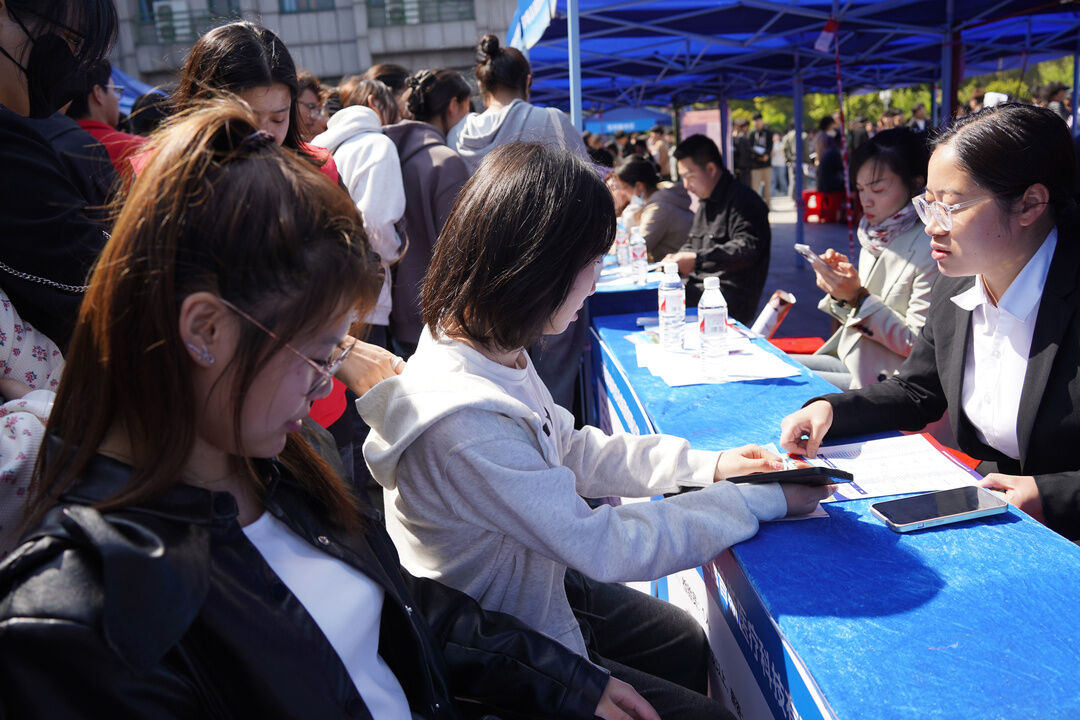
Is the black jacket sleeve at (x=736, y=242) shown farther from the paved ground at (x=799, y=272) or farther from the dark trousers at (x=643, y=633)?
the dark trousers at (x=643, y=633)

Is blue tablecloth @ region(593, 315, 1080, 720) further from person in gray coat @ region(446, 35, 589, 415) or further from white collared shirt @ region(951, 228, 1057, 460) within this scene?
person in gray coat @ region(446, 35, 589, 415)

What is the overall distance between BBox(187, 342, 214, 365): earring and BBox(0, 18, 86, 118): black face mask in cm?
103

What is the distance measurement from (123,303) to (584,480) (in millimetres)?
1277

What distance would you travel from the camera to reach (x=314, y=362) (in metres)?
1.07

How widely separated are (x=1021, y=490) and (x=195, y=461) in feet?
5.47

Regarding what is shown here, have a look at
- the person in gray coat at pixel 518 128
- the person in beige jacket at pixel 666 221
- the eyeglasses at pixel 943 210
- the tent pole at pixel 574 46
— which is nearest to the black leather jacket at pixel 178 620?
the eyeglasses at pixel 943 210

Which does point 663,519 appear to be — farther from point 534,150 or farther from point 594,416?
point 594,416

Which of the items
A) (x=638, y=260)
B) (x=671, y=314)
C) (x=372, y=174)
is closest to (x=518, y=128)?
(x=372, y=174)

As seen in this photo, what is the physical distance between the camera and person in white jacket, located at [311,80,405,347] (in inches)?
134

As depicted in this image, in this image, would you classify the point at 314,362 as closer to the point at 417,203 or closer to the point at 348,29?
the point at 417,203

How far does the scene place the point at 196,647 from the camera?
97 centimetres

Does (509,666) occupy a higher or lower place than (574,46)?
lower

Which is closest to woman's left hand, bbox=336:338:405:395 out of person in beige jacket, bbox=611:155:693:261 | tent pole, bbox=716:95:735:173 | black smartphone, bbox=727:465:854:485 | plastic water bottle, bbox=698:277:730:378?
black smartphone, bbox=727:465:854:485

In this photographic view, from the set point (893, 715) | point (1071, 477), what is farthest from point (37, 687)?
point (1071, 477)
